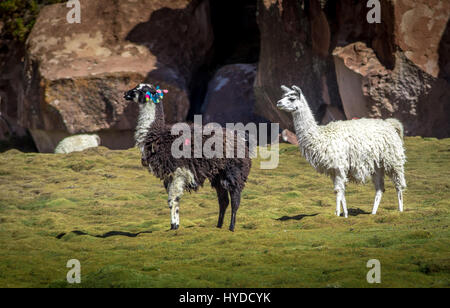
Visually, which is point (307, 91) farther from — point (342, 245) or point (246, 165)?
point (342, 245)

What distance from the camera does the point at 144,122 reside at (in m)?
8.16

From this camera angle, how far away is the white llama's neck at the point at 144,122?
810cm

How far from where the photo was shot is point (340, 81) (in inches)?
600

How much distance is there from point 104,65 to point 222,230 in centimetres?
1030

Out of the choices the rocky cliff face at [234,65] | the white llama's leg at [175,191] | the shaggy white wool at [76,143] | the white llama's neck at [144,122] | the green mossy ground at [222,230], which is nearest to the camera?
the green mossy ground at [222,230]

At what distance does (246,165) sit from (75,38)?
11037 millimetres

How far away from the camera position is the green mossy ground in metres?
5.42

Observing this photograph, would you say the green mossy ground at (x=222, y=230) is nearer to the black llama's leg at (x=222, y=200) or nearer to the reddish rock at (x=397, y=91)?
the black llama's leg at (x=222, y=200)

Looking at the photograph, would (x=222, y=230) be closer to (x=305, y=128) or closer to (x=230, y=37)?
(x=305, y=128)

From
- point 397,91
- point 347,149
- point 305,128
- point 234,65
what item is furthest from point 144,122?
point 234,65

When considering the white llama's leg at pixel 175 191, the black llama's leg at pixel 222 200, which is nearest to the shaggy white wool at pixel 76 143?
the black llama's leg at pixel 222 200

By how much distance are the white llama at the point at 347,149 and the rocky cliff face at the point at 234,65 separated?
233 inches

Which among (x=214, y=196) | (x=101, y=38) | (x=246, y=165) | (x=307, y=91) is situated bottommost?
(x=214, y=196)
